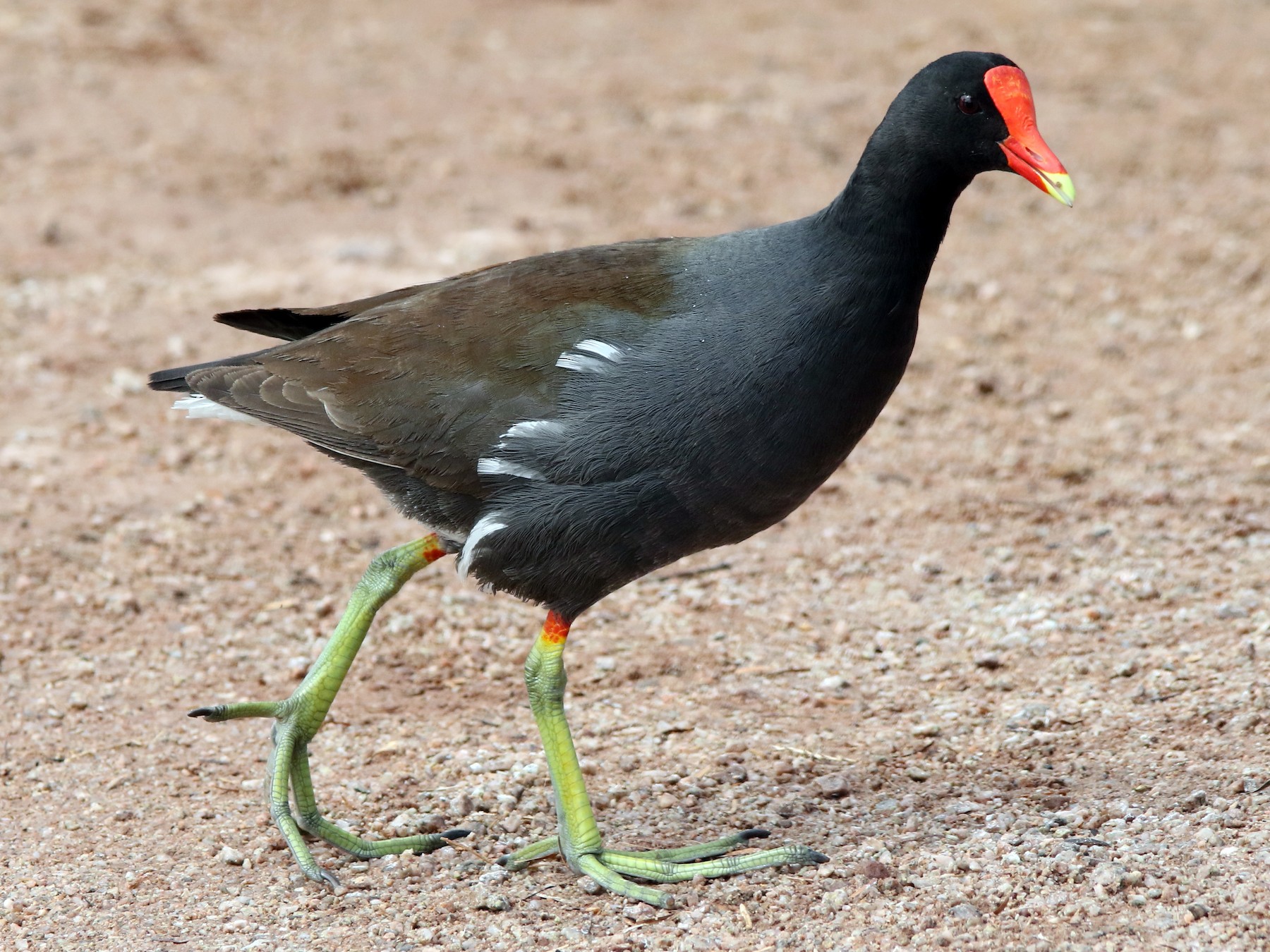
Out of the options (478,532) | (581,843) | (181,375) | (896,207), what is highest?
(896,207)

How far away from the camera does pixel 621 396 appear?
3.79 metres

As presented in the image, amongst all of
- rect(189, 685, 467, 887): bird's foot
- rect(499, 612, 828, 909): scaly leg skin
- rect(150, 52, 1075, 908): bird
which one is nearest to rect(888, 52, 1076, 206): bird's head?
rect(150, 52, 1075, 908): bird

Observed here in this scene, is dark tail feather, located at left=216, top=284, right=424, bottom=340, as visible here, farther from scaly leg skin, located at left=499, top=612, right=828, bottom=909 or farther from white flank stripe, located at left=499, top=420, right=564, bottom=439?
scaly leg skin, located at left=499, top=612, right=828, bottom=909

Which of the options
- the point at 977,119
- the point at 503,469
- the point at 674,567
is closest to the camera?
the point at 977,119

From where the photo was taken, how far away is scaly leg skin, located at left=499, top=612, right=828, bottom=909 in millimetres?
3920

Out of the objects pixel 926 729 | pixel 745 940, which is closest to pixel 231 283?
pixel 926 729

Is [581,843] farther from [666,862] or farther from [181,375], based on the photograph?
[181,375]

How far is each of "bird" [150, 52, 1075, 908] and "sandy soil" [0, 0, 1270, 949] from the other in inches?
14.0

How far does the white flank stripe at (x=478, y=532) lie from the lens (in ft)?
12.8

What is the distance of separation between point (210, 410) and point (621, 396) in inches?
51.7

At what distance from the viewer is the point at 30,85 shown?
10.2 m

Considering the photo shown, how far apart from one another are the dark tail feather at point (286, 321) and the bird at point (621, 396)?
0.19 meters

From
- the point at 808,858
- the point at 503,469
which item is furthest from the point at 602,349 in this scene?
the point at 808,858

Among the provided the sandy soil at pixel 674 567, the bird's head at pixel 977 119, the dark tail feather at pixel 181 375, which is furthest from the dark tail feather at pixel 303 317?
the bird's head at pixel 977 119
